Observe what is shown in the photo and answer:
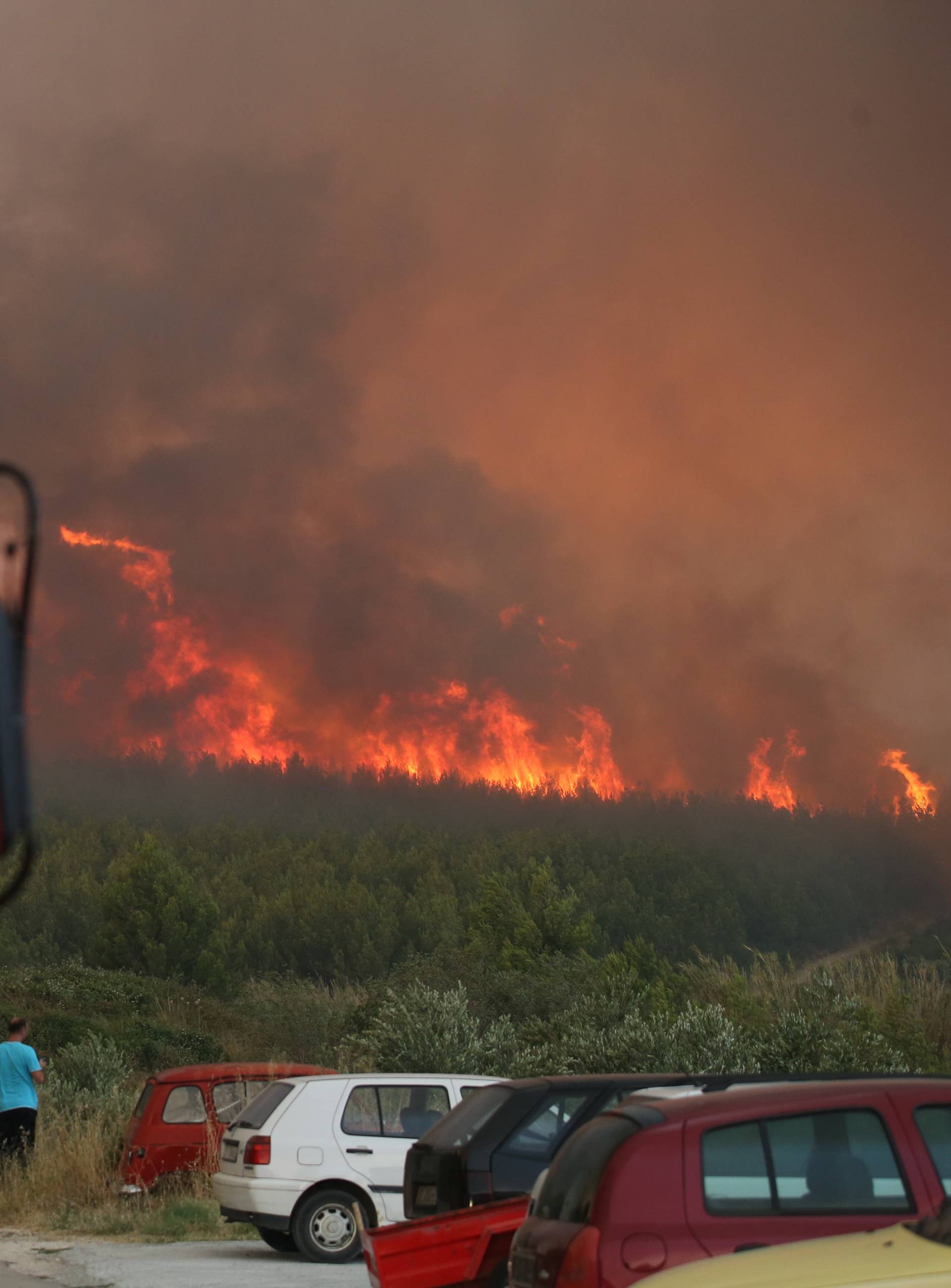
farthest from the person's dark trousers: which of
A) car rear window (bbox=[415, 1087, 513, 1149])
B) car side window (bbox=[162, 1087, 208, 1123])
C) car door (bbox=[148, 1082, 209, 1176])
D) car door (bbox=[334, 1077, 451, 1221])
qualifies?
car rear window (bbox=[415, 1087, 513, 1149])

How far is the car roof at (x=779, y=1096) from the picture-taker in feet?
19.2

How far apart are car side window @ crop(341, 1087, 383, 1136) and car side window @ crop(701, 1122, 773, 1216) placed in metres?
6.46

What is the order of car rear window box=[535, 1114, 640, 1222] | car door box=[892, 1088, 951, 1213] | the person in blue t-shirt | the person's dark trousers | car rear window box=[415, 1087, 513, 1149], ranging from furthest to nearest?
the person's dark trousers → the person in blue t-shirt → car rear window box=[415, 1087, 513, 1149] → car door box=[892, 1088, 951, 1213] → car rear window box=[535, 1114, 640, 1222]

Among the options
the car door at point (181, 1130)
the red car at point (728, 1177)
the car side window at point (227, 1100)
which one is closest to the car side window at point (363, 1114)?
the car side window at point (227, 1100)

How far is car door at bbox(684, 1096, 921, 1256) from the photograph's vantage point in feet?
18.4

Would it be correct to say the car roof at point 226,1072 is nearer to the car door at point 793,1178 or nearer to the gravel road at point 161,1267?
the gravel road at point 161,1267

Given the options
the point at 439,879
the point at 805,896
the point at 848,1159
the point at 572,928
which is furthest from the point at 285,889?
the point at 848,1159

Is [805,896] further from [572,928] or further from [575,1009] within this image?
[575,1009]

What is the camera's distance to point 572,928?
249ft

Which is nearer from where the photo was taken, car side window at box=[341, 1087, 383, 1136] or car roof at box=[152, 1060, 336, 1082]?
car side window at box=[341, 1087, 383, 1136]

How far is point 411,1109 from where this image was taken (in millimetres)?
11773

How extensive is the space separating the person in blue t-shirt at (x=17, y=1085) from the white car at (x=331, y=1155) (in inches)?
126

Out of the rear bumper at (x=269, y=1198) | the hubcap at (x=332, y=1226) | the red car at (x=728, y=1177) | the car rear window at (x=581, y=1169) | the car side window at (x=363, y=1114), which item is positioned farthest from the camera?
the car side window at (x=363, y=1114)

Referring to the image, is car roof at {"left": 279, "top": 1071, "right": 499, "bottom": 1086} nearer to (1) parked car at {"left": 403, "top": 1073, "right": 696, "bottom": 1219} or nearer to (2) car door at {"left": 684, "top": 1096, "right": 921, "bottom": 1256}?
(1) parked car at {"left": 403, "top": 1073, "right": 696, "bottom": 1219}
